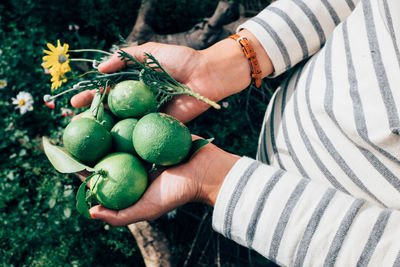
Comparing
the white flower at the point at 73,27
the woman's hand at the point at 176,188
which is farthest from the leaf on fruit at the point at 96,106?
the white flower at the point at 73,27

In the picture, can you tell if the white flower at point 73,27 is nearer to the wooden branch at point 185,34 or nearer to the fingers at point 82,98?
the wooden branch at point 185,34

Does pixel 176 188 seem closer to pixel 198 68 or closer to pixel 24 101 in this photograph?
pixel 198 68

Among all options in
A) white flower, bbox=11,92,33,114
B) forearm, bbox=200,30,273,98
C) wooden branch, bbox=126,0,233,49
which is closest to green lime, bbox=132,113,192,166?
forearm, bbox=200,30,273,98

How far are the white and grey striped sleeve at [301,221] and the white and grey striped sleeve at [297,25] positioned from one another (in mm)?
697

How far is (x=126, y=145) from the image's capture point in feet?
5.15

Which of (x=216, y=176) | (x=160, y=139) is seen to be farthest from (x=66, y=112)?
(x=216, y=176)

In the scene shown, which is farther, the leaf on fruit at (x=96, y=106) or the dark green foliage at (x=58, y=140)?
the dark green foliage at (x=58, y=140)

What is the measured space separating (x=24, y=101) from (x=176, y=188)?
1.65m

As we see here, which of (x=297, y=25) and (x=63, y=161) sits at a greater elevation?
(x=297, y=25)

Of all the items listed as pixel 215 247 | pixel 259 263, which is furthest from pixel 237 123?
pixel 259 263

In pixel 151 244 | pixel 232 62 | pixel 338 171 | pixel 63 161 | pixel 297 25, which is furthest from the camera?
pixel 151 244

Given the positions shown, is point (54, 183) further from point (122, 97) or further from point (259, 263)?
point (259, 263)

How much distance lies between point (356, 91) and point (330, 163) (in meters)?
0.34

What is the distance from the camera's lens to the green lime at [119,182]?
1.39 meters
